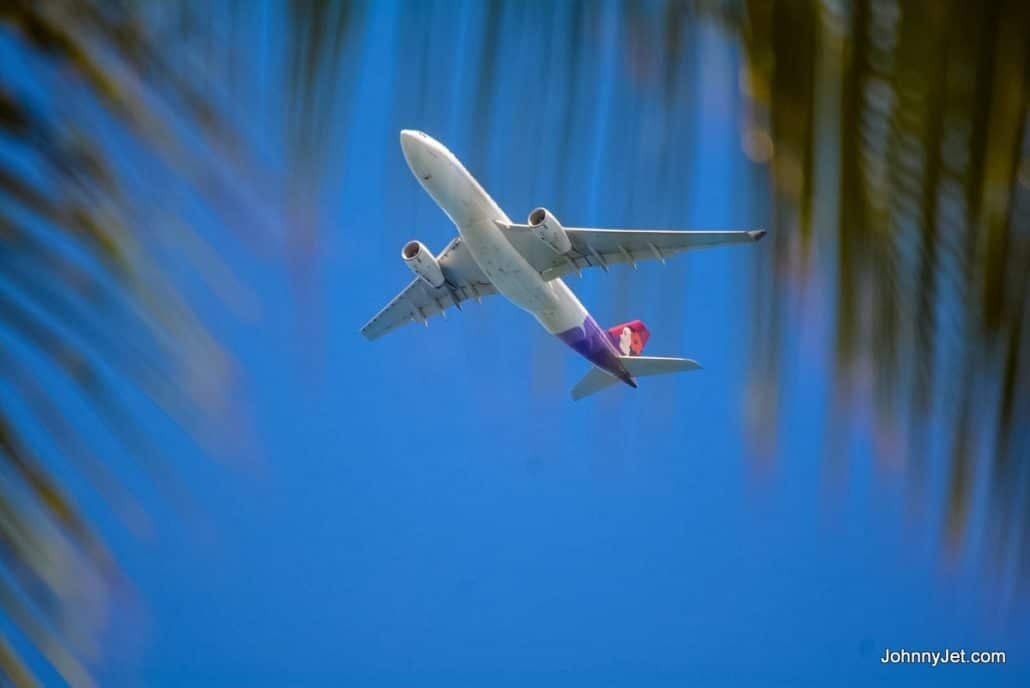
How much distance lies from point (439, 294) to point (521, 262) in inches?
204

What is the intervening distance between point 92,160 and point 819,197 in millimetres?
881

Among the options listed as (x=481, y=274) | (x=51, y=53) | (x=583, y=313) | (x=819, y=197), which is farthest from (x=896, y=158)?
(x=481, y=274)

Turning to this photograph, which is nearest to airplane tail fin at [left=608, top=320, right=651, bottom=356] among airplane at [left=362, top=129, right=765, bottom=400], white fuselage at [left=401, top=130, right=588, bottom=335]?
airplane at [left=362, top=129, right=765, bottom=400]

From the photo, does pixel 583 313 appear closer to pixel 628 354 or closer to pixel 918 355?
pixel 628 354

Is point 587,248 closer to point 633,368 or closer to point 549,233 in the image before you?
point 549,233

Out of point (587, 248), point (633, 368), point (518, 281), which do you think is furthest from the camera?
point (633, 368)

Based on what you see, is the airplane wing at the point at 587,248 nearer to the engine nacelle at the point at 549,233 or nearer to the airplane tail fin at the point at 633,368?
the engine nacelle at the point at 549,233

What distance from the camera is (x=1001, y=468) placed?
1415 mm

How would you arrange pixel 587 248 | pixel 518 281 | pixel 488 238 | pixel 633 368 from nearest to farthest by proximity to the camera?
pixel 488 238, pixel 518 281, pixel 587 248, pixel 633 368

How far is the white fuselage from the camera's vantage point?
21.0 m

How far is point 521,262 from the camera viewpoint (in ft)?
73.7

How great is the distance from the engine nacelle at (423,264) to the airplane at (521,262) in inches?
0.9

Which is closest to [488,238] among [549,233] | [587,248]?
[549,233]

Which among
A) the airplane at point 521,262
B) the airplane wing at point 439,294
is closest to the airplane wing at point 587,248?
the airplane at point 521,262
